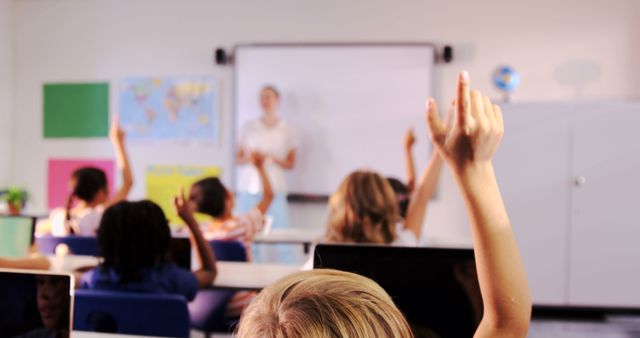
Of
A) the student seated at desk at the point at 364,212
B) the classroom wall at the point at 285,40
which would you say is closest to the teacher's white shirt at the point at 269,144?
the classroom wall at the point at 285,40

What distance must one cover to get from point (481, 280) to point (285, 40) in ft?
15.4

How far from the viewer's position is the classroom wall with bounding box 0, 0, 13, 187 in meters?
5.69

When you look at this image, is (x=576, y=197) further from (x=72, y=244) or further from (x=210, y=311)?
(x=72, y=244)

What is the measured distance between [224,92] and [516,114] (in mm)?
2476

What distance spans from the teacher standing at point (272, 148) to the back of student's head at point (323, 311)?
4.62 meters

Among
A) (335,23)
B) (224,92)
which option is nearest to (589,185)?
(335,23)

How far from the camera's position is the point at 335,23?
528 cm

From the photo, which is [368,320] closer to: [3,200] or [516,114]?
[516,114]

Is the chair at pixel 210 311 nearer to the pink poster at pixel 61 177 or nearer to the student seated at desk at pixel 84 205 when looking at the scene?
the student seated at desk at pixel 84 205

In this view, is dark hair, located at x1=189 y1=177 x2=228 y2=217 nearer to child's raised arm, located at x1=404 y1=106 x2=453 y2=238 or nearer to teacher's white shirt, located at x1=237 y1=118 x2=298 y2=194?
child's raised arm, located at x1=404 y1=106 x2=453 y2=238

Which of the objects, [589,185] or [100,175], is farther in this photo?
[589,185]

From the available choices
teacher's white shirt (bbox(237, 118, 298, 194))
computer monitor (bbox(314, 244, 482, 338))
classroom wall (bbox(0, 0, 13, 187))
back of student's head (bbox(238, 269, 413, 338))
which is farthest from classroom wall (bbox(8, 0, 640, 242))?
back of student's head (bbox(238, 269, 413, 338))

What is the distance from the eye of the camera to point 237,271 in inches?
106

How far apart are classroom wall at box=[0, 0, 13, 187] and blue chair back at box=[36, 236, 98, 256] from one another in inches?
123
